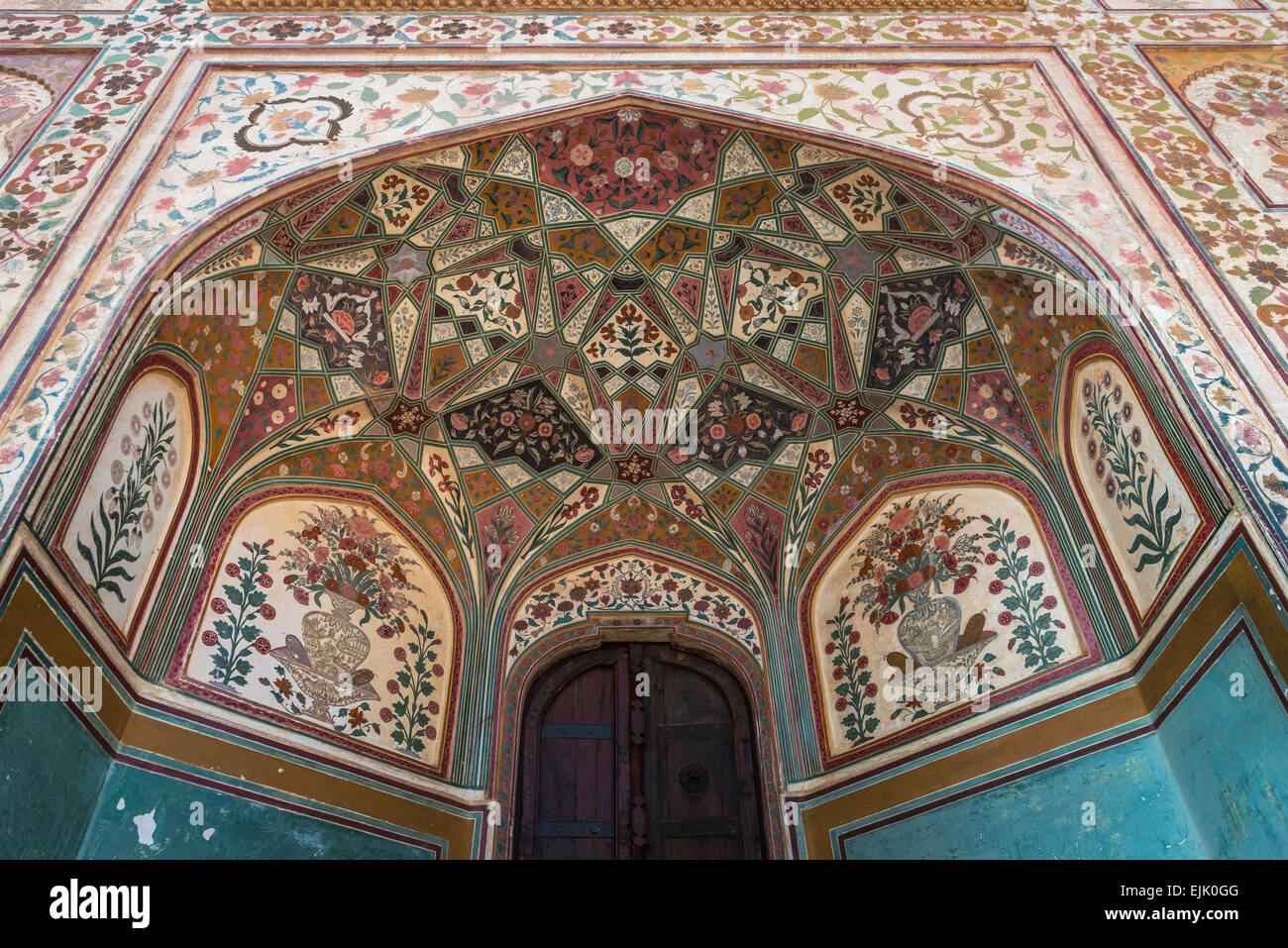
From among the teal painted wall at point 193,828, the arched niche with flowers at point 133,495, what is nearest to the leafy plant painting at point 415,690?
the teal painted wall at point 193,828

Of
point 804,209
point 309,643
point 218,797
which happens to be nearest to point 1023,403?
point 804,209

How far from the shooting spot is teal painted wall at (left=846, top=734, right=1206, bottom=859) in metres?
4.10

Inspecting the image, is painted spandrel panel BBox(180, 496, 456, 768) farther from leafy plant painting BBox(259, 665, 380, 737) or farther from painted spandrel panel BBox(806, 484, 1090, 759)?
painted spandrel panel BBox(806, 484, 1090, 759)

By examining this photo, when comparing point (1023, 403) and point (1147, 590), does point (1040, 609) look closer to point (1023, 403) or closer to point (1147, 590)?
point (1147, 590)

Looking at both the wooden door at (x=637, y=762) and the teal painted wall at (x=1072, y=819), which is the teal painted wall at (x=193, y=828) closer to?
the wooden door at (x=637, y=762)

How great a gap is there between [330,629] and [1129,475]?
3.80 m

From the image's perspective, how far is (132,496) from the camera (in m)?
4.52

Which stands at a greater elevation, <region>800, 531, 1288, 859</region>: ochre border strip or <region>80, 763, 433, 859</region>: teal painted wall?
<region>800, 531, 1288, 859</region>: ochre border strip

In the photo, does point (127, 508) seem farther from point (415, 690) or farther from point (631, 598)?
point (631, 598)

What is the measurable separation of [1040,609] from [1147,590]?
0.60 meters

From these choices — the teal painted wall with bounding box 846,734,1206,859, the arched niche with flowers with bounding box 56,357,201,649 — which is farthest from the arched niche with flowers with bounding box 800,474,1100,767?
the arched niche with flowers with bounding box 56,357,201,649

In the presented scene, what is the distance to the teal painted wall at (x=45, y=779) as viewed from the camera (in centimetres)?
358

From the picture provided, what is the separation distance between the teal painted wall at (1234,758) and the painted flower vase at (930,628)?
4.06 ft

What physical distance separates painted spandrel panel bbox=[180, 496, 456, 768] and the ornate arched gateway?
0.06 ft
